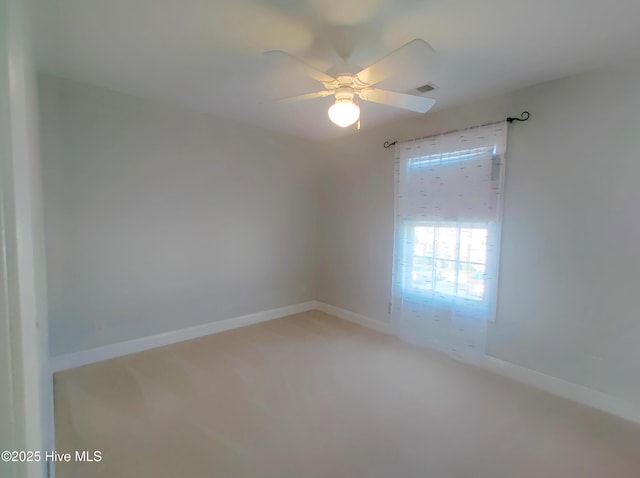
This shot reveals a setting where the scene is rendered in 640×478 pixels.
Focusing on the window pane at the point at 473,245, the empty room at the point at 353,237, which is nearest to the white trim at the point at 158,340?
the empty room at the point at 353,237

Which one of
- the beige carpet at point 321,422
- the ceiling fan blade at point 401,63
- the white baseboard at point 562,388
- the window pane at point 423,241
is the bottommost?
the beige carpet at point 321,422

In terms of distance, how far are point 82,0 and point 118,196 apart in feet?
5.49

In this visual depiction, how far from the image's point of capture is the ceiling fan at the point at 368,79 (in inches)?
64.7

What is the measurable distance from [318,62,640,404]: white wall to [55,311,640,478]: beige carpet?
348 mm

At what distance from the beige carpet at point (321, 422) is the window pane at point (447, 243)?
1.01 meters

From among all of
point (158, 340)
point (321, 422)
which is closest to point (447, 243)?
point (321, 422)

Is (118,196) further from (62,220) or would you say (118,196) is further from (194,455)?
(194,455)

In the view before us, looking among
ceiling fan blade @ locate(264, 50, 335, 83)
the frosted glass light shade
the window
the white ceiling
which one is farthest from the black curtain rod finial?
ceiling fan blade @ locate(264, 50, 335, 83)

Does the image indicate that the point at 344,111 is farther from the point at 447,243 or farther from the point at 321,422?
the point at 321,422

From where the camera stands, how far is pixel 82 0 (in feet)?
5.32

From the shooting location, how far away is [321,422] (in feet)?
6.83

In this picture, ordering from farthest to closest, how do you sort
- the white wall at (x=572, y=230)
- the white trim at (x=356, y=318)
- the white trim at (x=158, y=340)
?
the white trim at (x=356, y=318)
the white trim at (x=158, y=340)
the white wall at (x=572, y=230)

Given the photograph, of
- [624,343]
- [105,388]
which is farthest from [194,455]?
[624,343]

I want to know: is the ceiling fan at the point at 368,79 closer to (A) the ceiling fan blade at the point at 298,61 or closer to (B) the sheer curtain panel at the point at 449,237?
(A) the ceiling fan blade at the point at 298,61
